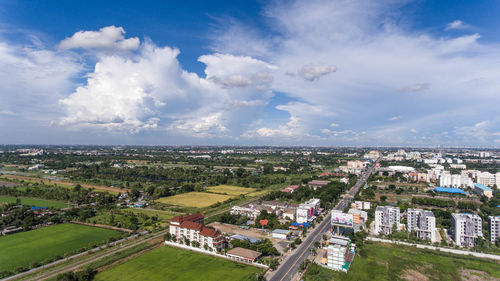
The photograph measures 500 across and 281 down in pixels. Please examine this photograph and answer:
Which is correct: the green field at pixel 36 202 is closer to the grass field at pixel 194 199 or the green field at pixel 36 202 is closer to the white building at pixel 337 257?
the grass field at pixel 194 199

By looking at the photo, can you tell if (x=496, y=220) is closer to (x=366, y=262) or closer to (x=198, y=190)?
(x=366, y=262)

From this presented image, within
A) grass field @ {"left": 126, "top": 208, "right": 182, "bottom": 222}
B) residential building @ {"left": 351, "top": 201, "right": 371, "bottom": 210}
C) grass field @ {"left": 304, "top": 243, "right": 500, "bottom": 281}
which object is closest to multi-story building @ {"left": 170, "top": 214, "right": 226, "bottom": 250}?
grass field @ {"left": 126, "top": 208, "right": 182, "bottom": 222}

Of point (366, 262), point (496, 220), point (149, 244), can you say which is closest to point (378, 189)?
point (496, 220)

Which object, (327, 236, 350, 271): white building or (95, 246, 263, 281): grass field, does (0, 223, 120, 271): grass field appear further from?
(327, 236, 350, 271): white building

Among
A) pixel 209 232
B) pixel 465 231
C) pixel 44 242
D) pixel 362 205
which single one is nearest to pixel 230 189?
pixel 362 205

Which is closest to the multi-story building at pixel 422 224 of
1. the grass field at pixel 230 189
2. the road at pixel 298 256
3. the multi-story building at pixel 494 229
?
the multi-story building at pixel 494 229
